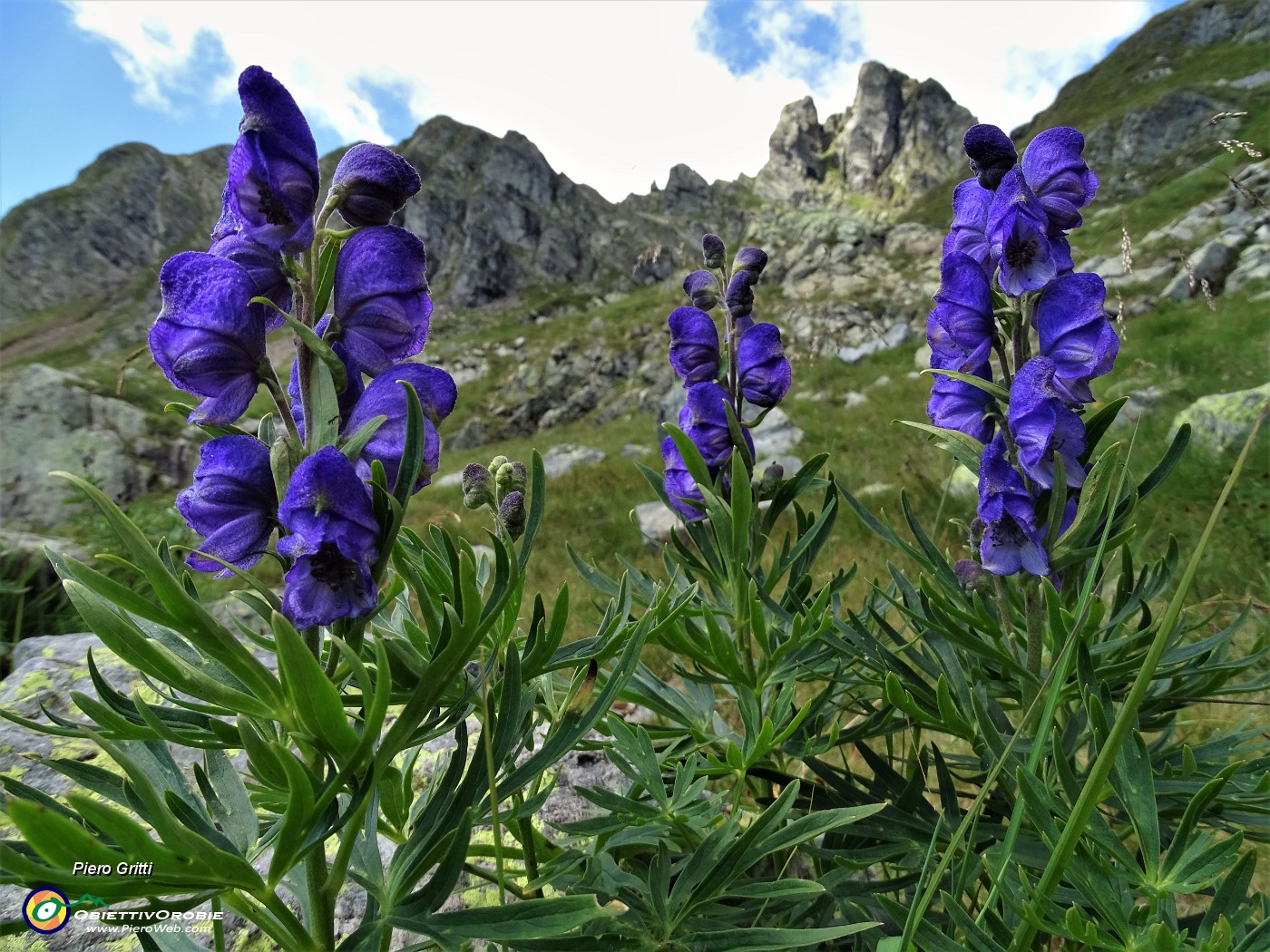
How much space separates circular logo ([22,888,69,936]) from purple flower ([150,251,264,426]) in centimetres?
61

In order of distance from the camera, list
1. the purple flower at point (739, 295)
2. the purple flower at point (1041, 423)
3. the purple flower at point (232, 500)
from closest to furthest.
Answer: the purple flower at point (232, 500), the purple flower at point (1041, 423), the purple flower at point (739, 295)

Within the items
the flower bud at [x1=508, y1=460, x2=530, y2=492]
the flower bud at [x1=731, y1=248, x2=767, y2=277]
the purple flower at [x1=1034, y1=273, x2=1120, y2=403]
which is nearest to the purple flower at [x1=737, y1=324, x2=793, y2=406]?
the flower bud at [x1=731, y1=248, x2=767, y2=277]

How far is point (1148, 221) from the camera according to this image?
A: 803 inches

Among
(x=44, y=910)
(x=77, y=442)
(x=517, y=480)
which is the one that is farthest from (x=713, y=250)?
(x=77, y=442)

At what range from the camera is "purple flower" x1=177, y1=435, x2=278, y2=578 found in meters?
0.96

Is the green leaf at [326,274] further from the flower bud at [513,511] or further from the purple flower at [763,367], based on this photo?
the purple flower at [763,367]

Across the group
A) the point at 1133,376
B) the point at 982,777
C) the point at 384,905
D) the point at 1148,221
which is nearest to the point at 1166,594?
the point at 982,777

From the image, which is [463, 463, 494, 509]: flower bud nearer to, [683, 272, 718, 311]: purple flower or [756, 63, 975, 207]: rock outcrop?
[683, 272, 718, 311]: purple flower

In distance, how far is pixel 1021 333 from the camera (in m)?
1.54

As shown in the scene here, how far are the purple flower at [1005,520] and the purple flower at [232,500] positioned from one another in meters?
1.32

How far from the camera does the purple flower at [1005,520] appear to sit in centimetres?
139

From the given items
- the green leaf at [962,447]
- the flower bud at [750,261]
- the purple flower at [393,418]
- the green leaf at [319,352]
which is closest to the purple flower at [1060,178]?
the green leaf at [962,447]

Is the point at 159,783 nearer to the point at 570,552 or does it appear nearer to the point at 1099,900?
the point at 570,552

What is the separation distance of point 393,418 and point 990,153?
1.43 metres
